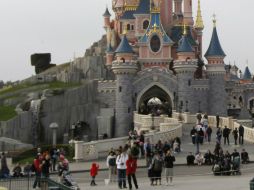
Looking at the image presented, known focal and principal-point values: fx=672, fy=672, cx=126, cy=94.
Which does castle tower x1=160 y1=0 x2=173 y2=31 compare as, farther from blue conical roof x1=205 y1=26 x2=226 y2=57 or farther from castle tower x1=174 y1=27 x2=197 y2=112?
castle tower x1=174 y1=27 x2=197 y2=112

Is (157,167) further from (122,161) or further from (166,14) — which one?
(166,14)

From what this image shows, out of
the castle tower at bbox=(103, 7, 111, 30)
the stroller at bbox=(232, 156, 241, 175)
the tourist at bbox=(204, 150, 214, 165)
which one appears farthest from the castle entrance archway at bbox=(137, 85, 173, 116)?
the stroller at bbox=(232, 156, 241, 175)

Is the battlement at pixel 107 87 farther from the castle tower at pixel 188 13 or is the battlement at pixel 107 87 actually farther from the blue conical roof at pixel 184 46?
the castle tower at pixel 188 13

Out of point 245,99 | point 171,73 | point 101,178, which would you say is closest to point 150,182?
point 101,178

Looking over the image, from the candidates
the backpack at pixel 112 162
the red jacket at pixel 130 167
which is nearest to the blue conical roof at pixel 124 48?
the backpack at pixel 112 162

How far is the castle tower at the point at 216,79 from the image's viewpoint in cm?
6688

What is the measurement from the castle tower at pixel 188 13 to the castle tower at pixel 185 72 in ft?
28.3

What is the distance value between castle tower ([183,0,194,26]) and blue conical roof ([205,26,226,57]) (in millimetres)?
4068

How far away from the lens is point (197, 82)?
220ft

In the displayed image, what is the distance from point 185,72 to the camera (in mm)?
65500

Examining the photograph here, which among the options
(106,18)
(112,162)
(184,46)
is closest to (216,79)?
(184,46)

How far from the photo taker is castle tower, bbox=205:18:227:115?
66875 mm

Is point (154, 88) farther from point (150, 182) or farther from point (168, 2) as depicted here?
point (150, 182)

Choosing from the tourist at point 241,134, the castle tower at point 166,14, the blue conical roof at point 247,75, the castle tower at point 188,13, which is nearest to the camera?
the tourist at point 241,134
